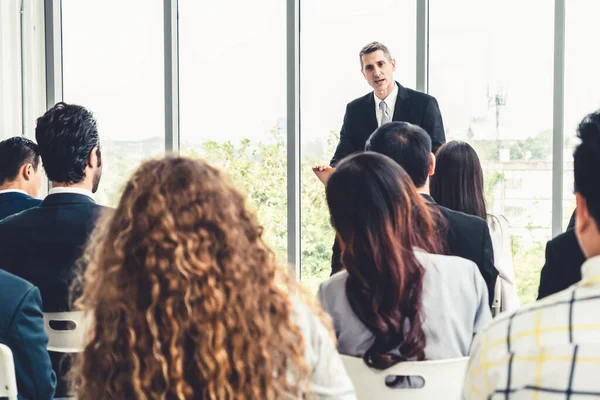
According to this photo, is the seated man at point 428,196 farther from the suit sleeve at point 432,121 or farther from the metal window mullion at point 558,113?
the metal window mullion at point 558,113

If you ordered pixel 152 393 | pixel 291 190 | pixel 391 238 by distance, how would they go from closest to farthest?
pixel 152 393 < pixel 391 238 < pixel 291 190

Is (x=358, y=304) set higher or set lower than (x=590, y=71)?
lower

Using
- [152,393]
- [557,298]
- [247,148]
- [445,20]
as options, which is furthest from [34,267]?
[445,20]

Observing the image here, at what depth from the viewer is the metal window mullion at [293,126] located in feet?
16.3

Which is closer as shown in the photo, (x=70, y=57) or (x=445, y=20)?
(x=445, y=20)

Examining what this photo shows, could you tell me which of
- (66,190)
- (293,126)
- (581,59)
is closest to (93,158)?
(66,190)

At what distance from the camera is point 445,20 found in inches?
185

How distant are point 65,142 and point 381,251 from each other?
1.29m

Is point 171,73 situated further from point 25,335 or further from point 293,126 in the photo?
point 25,335

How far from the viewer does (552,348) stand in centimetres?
93

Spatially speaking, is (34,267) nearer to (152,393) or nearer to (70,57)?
(152,393)

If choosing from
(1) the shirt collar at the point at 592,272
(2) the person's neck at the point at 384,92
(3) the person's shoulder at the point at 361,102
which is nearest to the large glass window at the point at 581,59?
(2) the person's neck at the point at 384,92

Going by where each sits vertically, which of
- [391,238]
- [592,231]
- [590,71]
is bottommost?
[391,238]

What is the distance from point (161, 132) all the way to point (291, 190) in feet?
3.52
